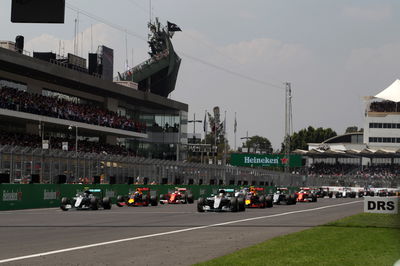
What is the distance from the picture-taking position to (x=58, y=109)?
62.0m

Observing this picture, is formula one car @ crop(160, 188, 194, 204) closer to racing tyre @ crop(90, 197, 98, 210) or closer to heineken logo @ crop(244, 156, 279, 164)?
racing tyre @ crop(90, 197, 98, 210)

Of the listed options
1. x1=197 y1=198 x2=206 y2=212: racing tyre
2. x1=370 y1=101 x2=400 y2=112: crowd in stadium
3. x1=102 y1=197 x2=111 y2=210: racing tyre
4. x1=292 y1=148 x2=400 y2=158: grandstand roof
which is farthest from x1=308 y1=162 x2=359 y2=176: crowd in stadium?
x1=197 y1=198 x2=206 y2=212: racing tyre

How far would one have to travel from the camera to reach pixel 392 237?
58.3 feet

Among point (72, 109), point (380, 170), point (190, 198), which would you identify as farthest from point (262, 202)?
point (380, 170)

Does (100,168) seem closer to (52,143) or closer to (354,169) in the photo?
(52,143)

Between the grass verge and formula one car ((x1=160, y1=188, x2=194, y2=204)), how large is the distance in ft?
76.6

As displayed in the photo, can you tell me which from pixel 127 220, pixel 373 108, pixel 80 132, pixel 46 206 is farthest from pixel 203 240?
pixel 373 108

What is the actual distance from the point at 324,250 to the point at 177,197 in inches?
1121

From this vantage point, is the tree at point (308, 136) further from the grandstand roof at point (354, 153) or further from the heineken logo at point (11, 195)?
the heineken logo at point (11, 195)

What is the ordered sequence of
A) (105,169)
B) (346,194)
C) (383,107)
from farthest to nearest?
(383,107) < (346,194) < (105,169)

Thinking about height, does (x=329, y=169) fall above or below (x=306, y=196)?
above

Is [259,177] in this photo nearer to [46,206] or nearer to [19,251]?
[46,206]

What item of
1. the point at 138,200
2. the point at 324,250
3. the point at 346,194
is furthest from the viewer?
the point at 346,194

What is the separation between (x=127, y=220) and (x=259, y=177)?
52275mm
